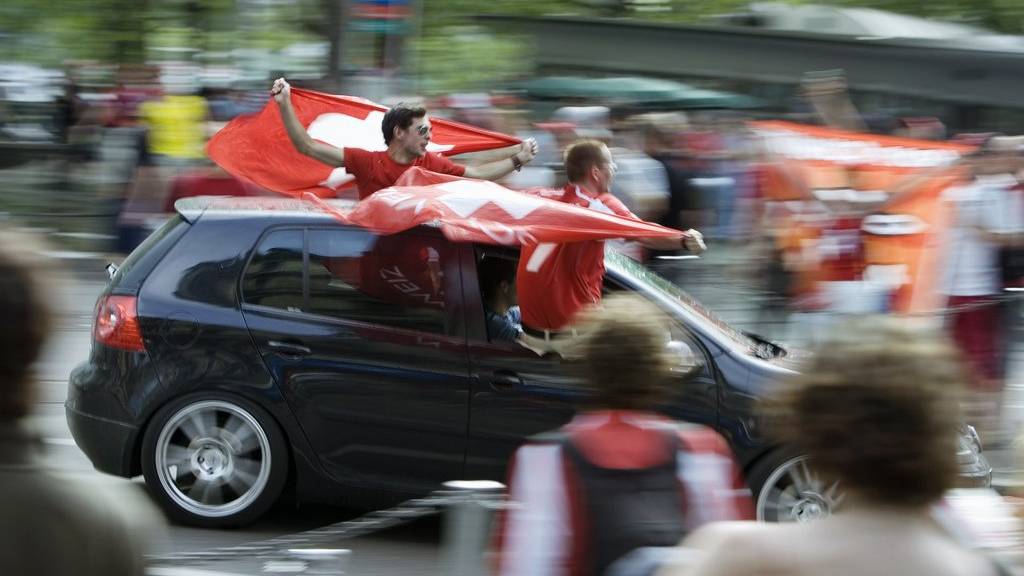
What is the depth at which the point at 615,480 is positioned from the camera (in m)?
3.52

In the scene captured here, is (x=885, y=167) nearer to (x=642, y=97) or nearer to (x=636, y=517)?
(x=636, y=517)

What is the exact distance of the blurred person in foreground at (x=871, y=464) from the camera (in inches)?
99.7

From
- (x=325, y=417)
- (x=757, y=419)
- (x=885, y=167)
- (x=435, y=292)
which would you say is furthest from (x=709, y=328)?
(x=885, y=167)

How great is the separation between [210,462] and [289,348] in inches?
26.2

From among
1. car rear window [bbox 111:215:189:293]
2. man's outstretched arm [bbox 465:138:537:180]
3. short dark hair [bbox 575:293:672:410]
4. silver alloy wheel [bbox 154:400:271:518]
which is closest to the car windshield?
man's outstretched arm [bbox 465:138:537:180]

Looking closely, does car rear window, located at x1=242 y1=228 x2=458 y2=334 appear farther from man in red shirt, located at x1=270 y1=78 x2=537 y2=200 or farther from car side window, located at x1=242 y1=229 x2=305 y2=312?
man in red shirt, located at x1=270 y1=78 x2=537 y2=200

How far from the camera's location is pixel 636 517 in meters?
3.48

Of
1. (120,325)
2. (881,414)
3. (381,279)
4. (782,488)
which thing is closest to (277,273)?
(381,279)

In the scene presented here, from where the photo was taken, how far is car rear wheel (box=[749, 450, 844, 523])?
6652 millimetres

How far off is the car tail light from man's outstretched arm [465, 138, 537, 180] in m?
1.87

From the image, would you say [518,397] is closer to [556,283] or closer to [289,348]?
[556,283]

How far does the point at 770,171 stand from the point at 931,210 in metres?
1.21

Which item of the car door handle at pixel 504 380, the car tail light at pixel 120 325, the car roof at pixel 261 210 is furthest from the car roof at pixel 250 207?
the car door handle at pixel 504 380

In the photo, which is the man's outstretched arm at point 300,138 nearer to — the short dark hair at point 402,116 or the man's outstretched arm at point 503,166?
the short dark hair at point 402,116
